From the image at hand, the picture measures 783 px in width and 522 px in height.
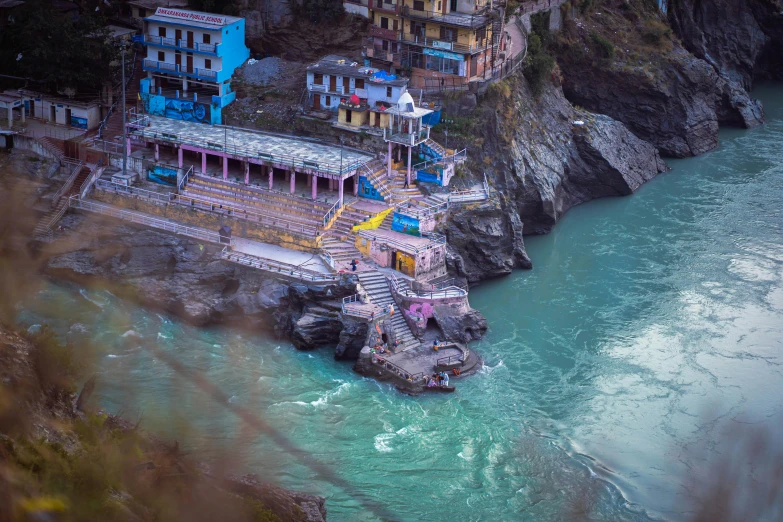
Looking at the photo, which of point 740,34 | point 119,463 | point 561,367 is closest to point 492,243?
point 561,367

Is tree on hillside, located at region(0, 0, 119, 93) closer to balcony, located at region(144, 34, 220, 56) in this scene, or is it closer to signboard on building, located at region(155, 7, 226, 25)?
balcony, located at region(144, 34, 220, 56)

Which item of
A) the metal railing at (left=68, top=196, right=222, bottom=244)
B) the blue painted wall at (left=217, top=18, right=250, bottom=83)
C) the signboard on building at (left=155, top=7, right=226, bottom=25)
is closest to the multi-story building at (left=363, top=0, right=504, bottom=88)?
the blue painted wall at (left=217, top=18, right=250, bottom=83)

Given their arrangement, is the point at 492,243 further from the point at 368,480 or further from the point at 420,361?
the point at 368,480

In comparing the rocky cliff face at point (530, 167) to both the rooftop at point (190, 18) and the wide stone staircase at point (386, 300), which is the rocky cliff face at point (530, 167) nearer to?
the wide stone staircase at point (386, 300)

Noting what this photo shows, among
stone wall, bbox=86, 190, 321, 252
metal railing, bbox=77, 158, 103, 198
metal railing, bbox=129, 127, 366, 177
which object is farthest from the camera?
metal railing, bbox=77, 158, 103, 198

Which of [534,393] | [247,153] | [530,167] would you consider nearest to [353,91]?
[247,153]
